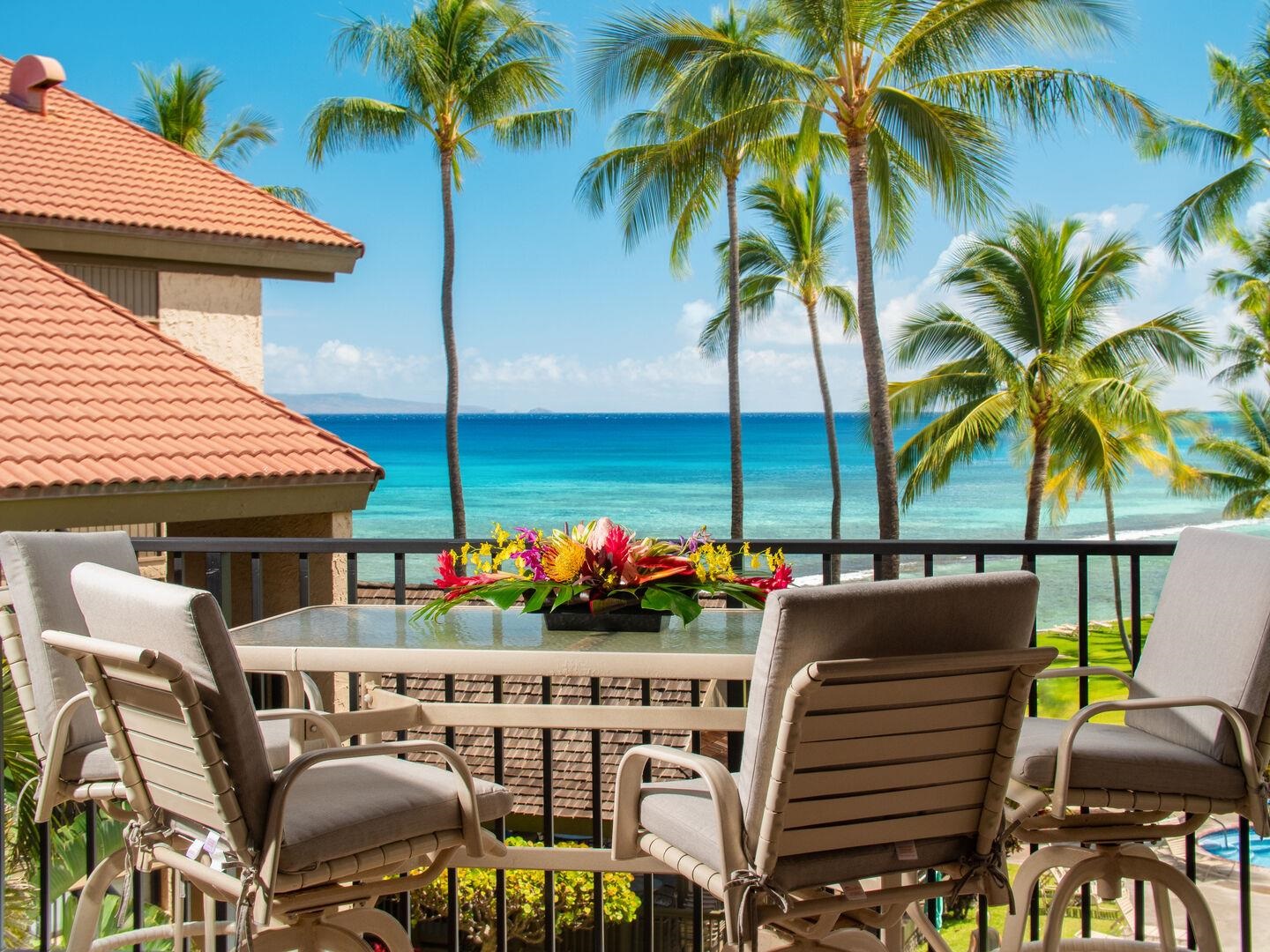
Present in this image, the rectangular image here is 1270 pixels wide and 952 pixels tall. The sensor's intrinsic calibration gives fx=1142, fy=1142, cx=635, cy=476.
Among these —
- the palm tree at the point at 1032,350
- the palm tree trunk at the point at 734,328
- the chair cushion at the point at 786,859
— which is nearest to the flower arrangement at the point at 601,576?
the chair cushion at the point at 786,859

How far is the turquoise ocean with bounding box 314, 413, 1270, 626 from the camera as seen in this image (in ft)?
137

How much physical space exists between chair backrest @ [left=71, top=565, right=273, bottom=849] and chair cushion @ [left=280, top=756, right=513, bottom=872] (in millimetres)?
86

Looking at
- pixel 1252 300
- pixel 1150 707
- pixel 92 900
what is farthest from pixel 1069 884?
pixel 1252 300

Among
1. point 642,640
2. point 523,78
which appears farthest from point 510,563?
point 523,78

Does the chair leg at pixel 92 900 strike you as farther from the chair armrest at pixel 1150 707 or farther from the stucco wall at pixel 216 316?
the stucco wall at pixel 216 316

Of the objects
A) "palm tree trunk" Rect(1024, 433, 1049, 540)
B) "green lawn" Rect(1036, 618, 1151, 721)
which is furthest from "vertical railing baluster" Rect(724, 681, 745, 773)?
"palm tree trunk" Rect(1024, 433, 1049, 540)

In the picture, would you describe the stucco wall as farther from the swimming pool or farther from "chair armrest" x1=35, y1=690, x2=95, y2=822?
the swimming pool

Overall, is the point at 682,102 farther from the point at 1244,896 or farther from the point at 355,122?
the point at 1244,896

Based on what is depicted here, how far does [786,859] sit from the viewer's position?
1830mm

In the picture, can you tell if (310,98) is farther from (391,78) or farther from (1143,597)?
(1143,597)

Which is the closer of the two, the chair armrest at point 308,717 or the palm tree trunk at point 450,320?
the chair armrest at point 308,717

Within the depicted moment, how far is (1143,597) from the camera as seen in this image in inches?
1331

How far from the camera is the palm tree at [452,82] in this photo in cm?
2284

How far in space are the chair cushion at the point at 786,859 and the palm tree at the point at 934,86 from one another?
39.4 feet
